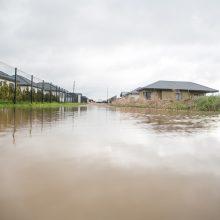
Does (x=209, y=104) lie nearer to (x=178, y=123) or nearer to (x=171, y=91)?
(x=178, y=123)

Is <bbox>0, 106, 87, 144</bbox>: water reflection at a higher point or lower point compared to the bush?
lower

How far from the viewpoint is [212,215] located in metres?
1.69

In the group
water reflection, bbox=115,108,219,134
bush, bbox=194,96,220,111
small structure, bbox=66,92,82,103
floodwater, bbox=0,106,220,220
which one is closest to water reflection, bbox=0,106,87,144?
floodwater, bbox=0,106,220,220

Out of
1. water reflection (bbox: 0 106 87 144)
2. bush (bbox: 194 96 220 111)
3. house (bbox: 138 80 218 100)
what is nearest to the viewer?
water reflection (bbox: 0 106 87 144)

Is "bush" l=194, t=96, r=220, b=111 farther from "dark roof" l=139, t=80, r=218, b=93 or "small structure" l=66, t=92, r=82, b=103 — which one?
"small structure" l=66, t=92, r=82, b=103

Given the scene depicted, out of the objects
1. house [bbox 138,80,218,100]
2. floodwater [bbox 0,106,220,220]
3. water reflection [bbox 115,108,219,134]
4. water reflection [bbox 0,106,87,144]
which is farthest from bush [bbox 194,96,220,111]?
house [bbox 138,80,218,100]

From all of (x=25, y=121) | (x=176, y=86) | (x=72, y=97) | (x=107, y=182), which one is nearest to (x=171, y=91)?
(x=176, y=86)

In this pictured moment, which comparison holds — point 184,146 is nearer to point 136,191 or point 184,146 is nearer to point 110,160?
point 110,160

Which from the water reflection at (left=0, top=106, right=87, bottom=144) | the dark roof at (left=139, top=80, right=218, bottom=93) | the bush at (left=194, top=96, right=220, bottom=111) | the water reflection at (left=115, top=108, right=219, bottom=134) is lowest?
the water reflection at (left=115, top=108, right=219, bottom=134)

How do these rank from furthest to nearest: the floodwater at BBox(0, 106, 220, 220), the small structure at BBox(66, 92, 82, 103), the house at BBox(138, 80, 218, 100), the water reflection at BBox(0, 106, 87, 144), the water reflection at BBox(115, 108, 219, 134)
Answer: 1. the small structure at BBox(66, 92, 82, 103)
2. the house at BBox(138, 80, 218, 100)
3. the water reflection at BBox(115, 108, 219, 134)
4. the water reflection at BBox(0, 106, 87, 144)
5. the floodwater at BBox(0, 106, 220, 220)

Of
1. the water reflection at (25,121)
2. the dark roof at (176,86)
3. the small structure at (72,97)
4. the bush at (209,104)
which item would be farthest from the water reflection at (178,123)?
the small structure at (72,97)

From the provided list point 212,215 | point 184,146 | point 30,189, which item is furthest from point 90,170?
point 184,146

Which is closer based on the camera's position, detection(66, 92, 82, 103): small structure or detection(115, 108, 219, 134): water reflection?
detection(115, 108, 219, 134): water reflection

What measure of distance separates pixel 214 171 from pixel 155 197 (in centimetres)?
101
